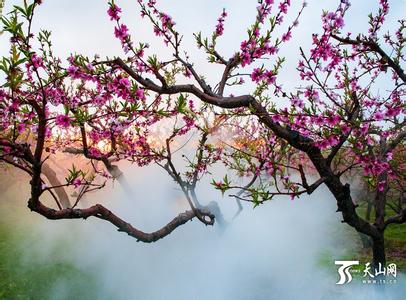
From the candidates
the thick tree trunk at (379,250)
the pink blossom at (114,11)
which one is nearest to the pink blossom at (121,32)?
the pink blossom at (114,11)

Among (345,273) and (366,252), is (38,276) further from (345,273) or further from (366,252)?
(366,252)

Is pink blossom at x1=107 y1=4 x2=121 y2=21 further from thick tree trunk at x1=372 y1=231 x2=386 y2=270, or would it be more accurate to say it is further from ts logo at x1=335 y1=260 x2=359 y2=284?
ts logo at x1=335 y1=260 x2=359 y2=284

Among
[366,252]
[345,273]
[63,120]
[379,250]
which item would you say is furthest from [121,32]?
[366,252]

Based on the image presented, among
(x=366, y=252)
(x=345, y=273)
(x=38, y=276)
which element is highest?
(x=366, y=252)

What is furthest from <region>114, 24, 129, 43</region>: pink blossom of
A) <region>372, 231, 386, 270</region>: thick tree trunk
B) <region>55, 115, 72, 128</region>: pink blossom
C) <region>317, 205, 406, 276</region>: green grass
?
<region>317, 205, 406, 276</region>: green grass

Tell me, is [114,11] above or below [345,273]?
above

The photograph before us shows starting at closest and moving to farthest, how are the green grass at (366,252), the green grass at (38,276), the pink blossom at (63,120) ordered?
the pink blossom at (63,120) < the green grass at (38,276) < the green grass at (366,252)

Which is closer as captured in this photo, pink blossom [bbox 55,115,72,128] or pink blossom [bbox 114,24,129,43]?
pink blossom [bbox 55,115,72,128]

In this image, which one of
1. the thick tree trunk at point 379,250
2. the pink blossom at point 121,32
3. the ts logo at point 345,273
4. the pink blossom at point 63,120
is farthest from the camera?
the ts logo at point 345,273

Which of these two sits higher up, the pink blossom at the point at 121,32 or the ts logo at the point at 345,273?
the pink blossom at the point at 121,32

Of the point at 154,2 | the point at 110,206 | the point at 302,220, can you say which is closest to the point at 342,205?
the point at 154,2

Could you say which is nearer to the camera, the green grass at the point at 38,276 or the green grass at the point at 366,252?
the green grass at the point at 38,276

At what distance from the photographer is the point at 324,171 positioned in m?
4.80

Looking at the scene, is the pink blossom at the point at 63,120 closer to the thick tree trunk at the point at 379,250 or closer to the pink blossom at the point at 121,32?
the pink blossom at the point at 121,32
